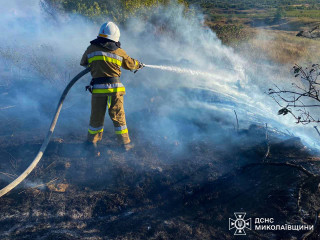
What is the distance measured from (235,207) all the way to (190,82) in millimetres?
5056

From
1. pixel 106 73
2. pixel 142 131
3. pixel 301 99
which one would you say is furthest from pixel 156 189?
pixel 301 99

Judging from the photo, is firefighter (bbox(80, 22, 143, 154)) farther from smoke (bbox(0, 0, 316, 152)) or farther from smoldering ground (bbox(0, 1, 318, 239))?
smoke (bbox(0, 0, 316, 152))

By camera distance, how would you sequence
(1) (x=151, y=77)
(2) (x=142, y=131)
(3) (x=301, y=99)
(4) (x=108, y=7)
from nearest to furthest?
(2) (x=142, y=131) < (1) (x=151, y=77) < (3) (x=301, y=99) < (4) (x=108, y=7)

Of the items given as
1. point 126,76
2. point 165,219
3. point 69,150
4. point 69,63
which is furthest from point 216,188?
point 69,63

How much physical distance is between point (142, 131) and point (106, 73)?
1919mm

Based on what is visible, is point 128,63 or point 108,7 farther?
point 108,7

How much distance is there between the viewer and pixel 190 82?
25.8 ft

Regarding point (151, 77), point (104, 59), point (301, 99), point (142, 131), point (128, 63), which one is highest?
point (301, 99)

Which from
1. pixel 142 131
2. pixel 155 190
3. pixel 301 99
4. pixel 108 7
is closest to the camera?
pixel 155 190

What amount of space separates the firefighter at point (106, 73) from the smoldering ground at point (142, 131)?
64cm

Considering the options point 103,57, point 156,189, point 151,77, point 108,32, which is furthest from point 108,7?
point 156,189

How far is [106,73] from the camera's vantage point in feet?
14.0

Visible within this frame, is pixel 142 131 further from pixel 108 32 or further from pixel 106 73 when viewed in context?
pixel 108 32

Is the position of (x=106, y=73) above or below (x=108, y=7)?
below
